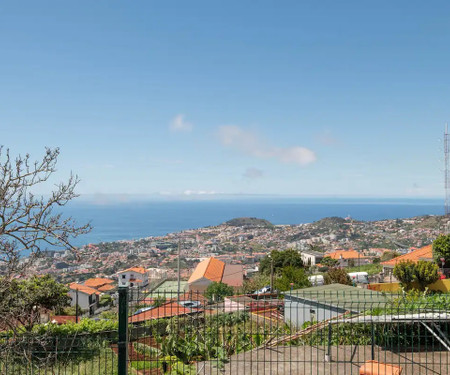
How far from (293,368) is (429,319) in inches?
80.7

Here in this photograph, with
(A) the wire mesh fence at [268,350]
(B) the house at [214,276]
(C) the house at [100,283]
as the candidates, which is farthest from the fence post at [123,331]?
(C) the house at [100,283]

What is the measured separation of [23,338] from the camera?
507cm

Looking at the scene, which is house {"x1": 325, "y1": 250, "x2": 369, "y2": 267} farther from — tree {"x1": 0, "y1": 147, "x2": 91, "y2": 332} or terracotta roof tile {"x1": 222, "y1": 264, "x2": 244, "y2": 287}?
tree {"x1": 0, "y1": 147, "x2": 91, "y2": 332}

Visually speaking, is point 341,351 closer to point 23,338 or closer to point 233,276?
point 23,338

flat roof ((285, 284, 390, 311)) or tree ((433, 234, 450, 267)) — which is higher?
flat roof ((285, 284, 390, 311))

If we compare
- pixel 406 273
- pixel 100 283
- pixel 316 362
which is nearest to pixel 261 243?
pixel 100 283

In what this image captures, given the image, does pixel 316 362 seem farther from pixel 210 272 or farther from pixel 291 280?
pixel 210 272

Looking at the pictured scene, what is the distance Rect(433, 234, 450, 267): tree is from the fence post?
2427 centimetres

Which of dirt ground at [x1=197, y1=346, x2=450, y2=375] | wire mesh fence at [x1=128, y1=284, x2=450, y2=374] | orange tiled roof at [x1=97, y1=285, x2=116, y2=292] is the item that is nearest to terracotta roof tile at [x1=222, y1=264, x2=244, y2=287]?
orange tiled roof at [x1=97, y1=285, x2=116, y2=292]

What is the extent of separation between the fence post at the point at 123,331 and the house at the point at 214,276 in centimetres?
2772

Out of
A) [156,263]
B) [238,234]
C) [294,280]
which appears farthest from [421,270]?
[238,234]

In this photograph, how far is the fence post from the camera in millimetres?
4988

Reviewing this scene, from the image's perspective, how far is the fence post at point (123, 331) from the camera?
4988 millimetres

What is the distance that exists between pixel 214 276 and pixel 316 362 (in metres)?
30.0
